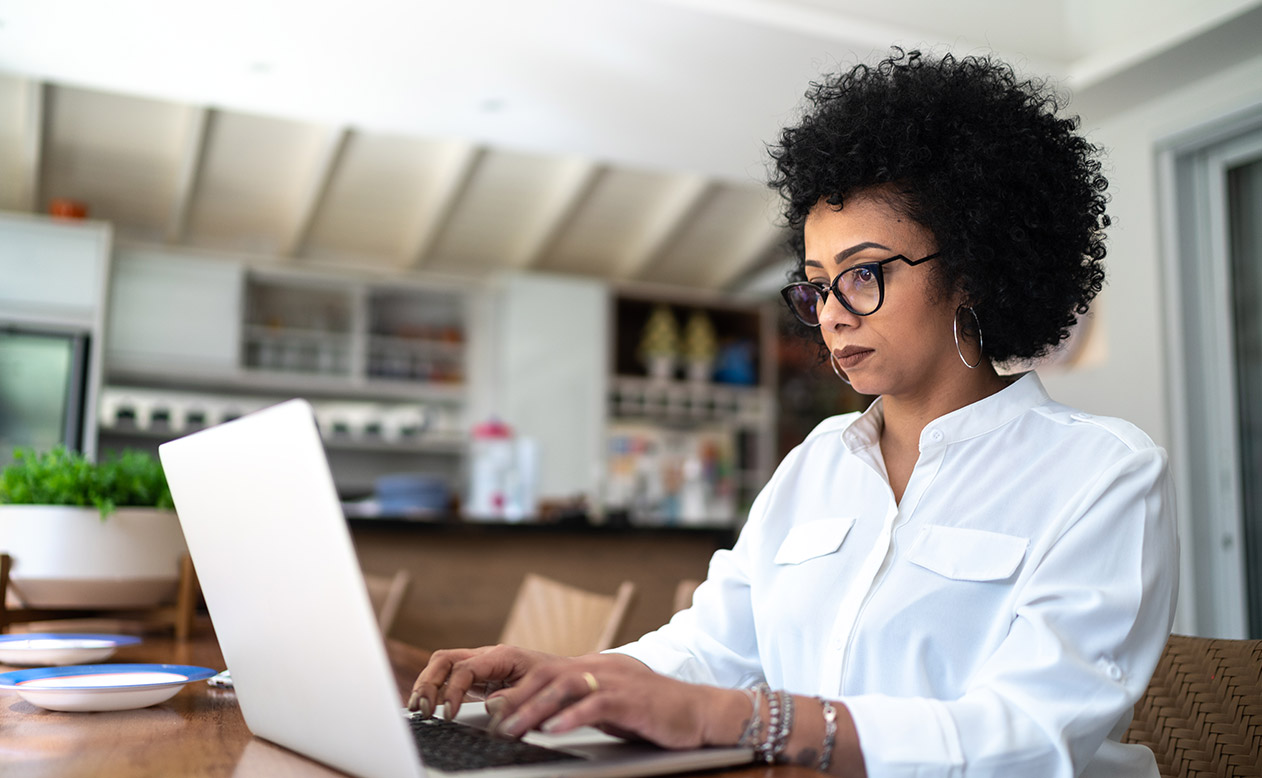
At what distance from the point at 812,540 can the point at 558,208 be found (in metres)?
5.03

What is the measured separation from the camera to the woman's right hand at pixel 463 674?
801 mm

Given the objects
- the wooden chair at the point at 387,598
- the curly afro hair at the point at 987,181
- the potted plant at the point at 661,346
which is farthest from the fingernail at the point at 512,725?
the potted plant at the point at 661,346

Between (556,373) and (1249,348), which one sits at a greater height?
(556,373)

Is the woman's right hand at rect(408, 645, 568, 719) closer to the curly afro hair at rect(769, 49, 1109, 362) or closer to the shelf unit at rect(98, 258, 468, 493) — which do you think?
the curly afro hair at rect(769, 49, 1109, 362)

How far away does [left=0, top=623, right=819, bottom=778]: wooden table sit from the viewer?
0.66m

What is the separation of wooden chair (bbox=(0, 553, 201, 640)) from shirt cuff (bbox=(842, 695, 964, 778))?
100 cm

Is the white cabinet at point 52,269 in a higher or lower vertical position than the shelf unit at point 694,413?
higher

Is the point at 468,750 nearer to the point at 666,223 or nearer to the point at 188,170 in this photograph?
the point at 188,170

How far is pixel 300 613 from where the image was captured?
0.63 metres

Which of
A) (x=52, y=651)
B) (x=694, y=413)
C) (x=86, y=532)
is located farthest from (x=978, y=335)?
(x=694, y=413)

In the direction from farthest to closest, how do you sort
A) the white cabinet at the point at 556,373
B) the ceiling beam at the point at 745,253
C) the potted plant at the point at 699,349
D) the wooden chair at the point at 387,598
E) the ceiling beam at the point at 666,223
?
the potted plant at the point at 699,349 < the ceiling beam at the point at 745,253 < the white cabinet at the point at 556,373 < the ceiling beam at the point at 666,223 < the wooden chair at the point at 387,598

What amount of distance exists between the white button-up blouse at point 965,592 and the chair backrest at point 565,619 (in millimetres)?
448

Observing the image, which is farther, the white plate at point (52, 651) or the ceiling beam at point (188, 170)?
the ceiling beam at point (188, 170)

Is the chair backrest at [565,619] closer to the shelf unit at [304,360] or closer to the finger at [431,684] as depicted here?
the finger at [431,684]
